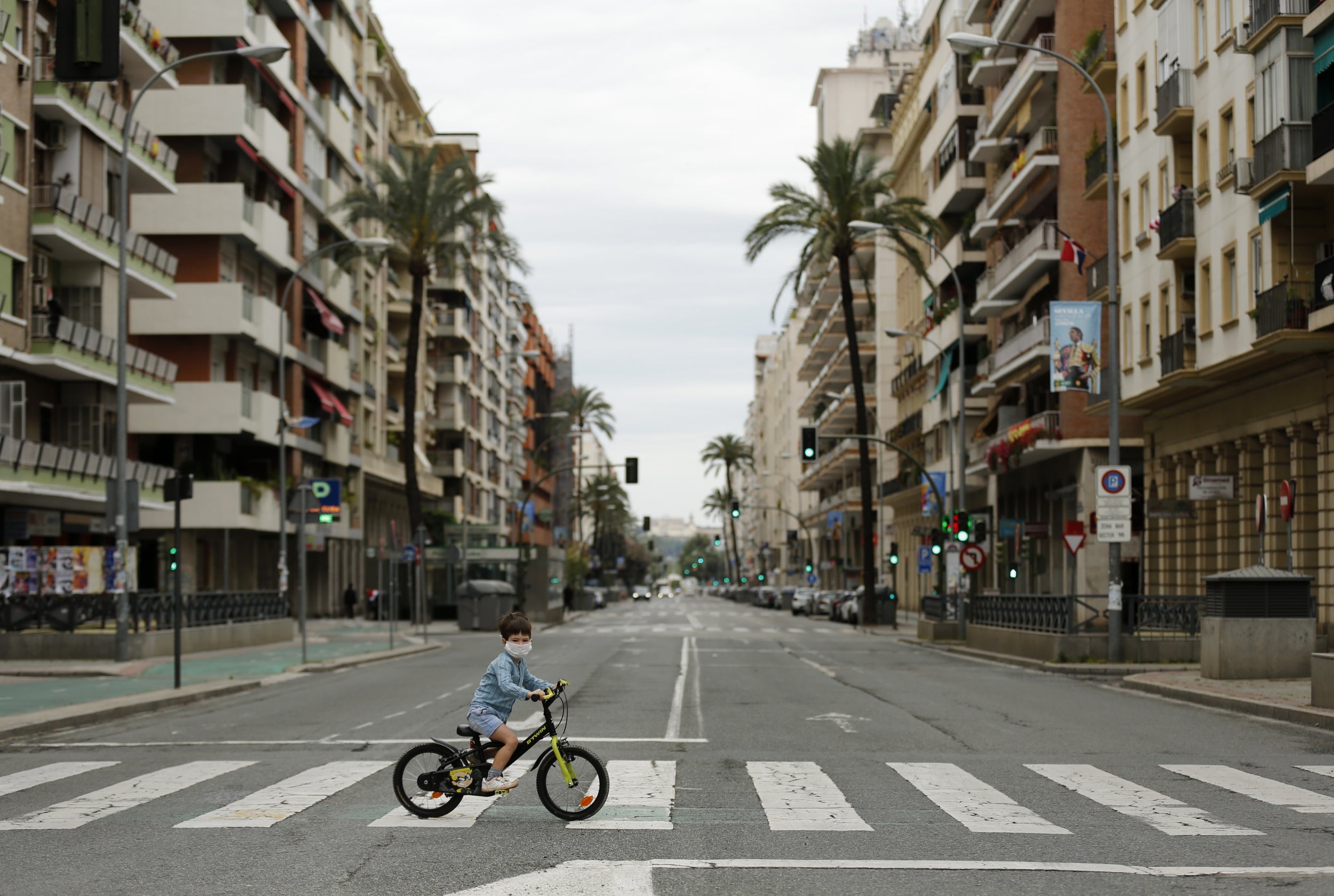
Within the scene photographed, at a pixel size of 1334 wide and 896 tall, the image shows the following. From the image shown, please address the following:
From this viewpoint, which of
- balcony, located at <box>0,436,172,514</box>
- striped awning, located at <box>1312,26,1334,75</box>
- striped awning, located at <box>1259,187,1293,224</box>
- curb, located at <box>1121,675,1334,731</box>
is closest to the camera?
curb, located at <box>1121,675,1334,731</box>

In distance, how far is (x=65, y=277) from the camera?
3994 centimetres

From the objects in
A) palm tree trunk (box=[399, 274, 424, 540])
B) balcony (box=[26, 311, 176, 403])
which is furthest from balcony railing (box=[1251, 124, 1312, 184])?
palm tree trunk (box=[399, 274, 424, 540])

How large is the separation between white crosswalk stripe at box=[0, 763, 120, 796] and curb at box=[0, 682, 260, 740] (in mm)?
2949

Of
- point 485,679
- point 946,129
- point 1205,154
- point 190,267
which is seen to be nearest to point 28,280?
point 190,267

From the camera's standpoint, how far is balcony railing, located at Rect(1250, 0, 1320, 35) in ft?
93.8

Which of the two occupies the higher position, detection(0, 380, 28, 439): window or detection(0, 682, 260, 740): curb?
detection(0, 380, 28, 439): window

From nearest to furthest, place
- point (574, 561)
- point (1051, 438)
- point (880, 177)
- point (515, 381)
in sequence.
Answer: point (1051, 438) → point (880, 177) → point (574, 561) → point (515, 381)

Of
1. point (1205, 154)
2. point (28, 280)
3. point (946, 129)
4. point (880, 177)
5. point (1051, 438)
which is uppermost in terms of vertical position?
point (946, 129)

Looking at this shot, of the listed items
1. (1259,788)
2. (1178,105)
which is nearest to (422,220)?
(1178,105)

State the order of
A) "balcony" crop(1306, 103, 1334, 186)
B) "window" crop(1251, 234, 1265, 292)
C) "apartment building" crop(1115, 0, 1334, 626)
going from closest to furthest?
"balcony" crop(1306, 103, 1334, 186), "apartment building" crop(1115, 0, 1334, 626), "window" crop(1251, 234, 1265, 292)

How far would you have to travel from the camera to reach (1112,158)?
1101 inches

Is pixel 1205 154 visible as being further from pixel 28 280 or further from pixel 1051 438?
pixel 28 280

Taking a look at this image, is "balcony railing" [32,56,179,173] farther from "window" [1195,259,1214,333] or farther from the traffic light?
"window" [1195,259,1214,333]

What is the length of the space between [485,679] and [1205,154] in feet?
95.4
